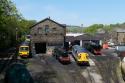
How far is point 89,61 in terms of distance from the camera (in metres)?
61.4

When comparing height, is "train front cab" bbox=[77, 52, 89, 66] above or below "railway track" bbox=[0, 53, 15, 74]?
above

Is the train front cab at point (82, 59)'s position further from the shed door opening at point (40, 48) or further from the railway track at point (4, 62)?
the shed door opening at point (40, 48)

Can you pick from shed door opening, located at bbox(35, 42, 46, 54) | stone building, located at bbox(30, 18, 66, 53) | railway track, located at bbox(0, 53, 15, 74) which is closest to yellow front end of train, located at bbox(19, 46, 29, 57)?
railway track, located at bbox(0, 53, 15, 74)

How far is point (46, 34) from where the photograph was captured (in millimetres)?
76188

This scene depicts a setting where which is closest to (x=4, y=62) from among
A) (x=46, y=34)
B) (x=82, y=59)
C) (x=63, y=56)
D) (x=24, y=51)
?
(x=24, y=51)

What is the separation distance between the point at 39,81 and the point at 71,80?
14.9 feet

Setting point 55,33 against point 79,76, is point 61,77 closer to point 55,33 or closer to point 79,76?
point 79,76

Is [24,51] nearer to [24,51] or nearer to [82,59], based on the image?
[24,51]

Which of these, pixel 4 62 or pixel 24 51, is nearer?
pixel 4 62

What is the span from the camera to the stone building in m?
75.4

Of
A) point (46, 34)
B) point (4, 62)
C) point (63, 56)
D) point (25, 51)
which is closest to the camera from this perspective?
point (63, 56)

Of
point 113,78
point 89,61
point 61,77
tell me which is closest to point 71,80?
point 61,77

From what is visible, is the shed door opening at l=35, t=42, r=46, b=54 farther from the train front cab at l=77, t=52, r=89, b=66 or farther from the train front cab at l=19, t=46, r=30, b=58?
the train front cab at l=77, t=52, r=89, b=66

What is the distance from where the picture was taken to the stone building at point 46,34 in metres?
75.4
